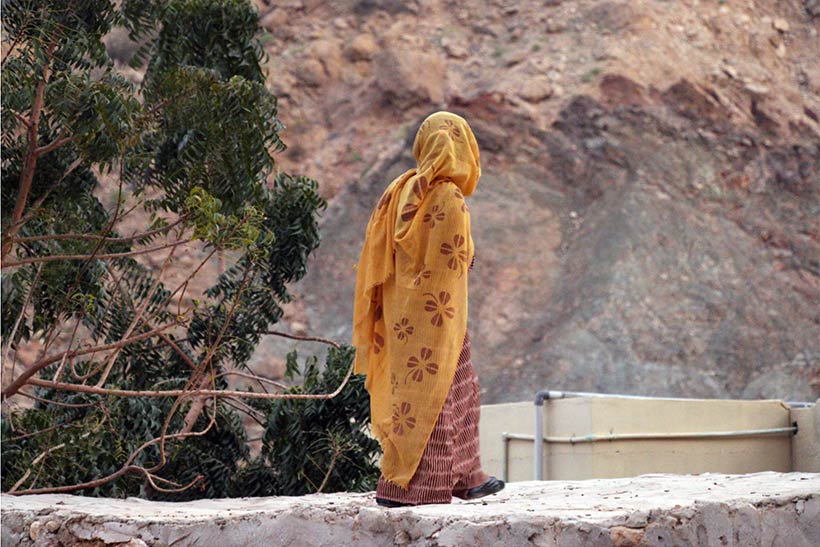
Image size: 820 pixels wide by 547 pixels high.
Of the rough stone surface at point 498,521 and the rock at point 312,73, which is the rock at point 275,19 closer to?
the rock at point 312,73

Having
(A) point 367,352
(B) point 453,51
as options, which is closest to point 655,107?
(B) point 453,51

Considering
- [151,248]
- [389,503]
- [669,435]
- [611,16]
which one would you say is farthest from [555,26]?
[389,503]

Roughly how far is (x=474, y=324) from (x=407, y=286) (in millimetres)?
13405

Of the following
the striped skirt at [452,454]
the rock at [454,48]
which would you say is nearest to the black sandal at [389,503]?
the striped skirt at [452,454]

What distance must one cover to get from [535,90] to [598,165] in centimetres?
190

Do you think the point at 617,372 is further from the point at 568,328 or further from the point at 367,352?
the point at 367,352

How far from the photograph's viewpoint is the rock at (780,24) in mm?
20500

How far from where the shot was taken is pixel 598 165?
751 inches

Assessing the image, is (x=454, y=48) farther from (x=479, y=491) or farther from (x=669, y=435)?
(x=479, y=491)

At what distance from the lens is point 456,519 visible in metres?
3.62

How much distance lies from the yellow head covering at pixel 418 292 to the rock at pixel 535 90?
1492 cm

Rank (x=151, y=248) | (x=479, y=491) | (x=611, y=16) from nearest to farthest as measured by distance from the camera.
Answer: (x=479, y=491), (x=151, y=248), (x=611, y=16)

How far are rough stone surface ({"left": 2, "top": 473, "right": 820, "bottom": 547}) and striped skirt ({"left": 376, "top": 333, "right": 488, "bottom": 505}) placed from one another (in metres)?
0.21

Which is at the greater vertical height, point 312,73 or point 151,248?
point 312,73
